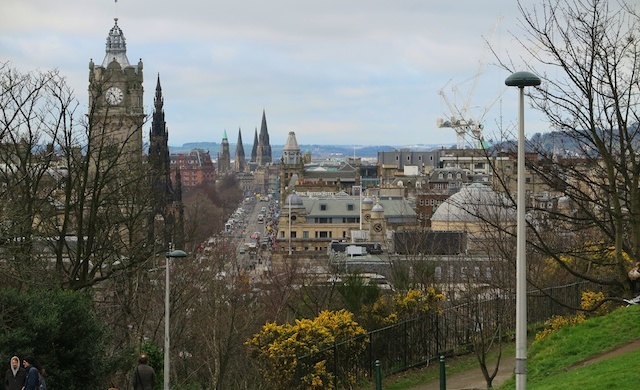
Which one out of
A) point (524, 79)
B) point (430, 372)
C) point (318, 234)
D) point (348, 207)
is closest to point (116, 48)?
point (318, 234)

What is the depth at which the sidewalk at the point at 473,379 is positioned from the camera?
26359 mm

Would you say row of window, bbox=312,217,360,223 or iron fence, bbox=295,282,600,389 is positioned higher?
iron fence, bbox=295,282,600,389

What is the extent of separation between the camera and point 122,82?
277 feet

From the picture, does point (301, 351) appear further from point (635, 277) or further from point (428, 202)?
point (428, 202)

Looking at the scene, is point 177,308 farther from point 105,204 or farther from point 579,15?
point 579,15

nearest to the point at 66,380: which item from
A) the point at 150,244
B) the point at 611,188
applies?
the point at 611,188

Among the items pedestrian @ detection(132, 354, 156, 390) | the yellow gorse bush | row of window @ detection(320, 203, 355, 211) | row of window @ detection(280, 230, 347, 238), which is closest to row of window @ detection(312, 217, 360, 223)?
row of window @ detection(280, 230, 347, 238)

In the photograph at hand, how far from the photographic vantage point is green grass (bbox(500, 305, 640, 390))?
18.3 meters

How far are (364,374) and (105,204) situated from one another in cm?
906

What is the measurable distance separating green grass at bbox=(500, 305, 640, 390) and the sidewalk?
2.66 metres

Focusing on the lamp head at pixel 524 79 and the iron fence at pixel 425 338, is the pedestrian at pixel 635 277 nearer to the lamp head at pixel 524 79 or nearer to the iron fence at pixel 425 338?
the iron fence at pixel 425 338

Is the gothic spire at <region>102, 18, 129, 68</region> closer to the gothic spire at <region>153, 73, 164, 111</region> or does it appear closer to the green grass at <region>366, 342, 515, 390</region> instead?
the gothic spire at <region>153, 73, 164, 111</region>

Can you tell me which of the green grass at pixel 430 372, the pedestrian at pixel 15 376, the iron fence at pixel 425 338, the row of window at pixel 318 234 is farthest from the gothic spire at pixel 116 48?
the pedestrian at pixel 15 376

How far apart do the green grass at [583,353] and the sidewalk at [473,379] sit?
2.66 m
